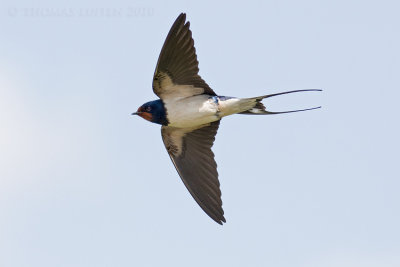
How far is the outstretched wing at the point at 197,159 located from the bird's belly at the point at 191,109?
1.51 feet

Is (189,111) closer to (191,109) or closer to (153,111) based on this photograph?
(191,109)

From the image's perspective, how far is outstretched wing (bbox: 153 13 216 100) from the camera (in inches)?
294

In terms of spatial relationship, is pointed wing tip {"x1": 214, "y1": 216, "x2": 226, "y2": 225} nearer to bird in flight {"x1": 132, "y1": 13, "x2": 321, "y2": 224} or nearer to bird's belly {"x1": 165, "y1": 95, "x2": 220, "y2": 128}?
bird in flight {"x1": 132, "y1": 13, "x2": 321, "y2": 224}

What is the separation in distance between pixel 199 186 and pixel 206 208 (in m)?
0.24

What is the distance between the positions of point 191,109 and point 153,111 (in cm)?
33

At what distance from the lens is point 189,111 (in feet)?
25.9

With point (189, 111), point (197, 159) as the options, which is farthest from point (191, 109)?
point (197, 159)

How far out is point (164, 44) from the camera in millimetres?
7508

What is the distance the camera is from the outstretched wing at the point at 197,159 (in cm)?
835

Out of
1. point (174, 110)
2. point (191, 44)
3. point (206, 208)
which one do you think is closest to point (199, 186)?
point (206, 208)

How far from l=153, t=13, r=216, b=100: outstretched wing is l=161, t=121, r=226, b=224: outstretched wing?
2.06ft

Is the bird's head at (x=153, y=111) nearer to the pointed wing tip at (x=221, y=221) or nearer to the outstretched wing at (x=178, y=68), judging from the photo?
the outstretched wing at (x=178, y=68)

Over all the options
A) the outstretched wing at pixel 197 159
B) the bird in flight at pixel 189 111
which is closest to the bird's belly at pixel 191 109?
A: the bird in flight at pixel 189 111

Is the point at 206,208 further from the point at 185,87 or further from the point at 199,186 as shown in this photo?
the point at 185,87
